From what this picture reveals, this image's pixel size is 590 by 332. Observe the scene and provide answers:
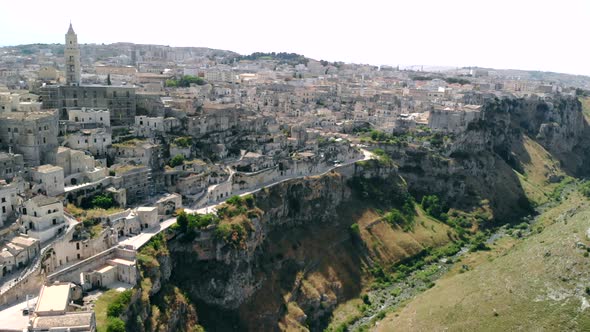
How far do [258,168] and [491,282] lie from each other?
96.0ft

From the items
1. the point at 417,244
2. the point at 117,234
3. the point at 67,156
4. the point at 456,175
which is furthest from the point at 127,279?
the point at 456,175

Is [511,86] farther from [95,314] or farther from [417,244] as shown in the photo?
[95,314]

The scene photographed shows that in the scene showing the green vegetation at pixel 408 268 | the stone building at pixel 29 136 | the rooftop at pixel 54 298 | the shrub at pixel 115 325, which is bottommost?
the green vegetation at pixel 408 268

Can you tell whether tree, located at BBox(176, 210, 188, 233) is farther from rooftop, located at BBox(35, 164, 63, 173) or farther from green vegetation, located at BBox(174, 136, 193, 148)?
green vegetation, located at BBox(174, 136, 193, 148)

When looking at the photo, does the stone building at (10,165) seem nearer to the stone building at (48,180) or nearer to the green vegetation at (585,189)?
the stone building at (48,180)

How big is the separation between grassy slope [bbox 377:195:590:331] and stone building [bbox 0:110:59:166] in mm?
36700

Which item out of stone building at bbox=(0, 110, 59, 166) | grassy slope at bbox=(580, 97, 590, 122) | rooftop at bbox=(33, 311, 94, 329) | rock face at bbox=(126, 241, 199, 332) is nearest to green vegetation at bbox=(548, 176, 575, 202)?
grassy slope at bbox=(580, 97, 590, 122)

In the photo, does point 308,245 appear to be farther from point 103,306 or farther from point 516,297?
point 103,306

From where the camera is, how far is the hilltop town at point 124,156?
3769 cm

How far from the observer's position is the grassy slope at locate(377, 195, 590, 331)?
4691 centimetres

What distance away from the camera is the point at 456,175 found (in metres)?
88.2

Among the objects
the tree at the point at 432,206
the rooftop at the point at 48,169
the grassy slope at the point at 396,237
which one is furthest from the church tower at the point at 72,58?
the tree at the point at 432,206

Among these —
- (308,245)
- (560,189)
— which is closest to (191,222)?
(308,245)

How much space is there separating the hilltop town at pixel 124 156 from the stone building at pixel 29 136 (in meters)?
0.10
